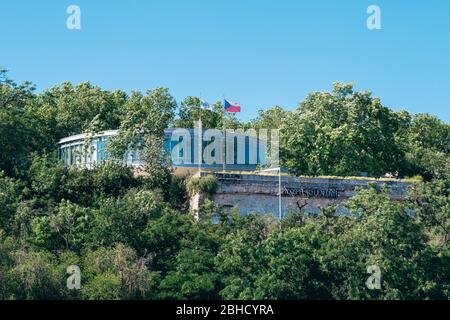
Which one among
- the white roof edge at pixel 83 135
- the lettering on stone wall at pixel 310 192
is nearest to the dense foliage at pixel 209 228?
the white roof edge at pixel 83 135

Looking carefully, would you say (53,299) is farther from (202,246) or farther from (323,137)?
(323,137)

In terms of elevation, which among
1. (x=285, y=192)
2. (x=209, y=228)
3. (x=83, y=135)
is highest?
(x=83, y=135)

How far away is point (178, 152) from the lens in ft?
194

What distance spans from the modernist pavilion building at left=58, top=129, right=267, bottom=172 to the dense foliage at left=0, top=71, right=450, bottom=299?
2.62ft

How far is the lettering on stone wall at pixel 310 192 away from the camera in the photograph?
56966 millimetres

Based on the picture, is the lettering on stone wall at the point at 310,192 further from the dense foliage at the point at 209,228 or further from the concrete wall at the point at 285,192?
the dense foliage at the point at 209,228

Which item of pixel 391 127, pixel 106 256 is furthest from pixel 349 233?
pixel 391 127

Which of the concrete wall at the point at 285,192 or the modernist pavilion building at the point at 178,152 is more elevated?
the modernist pavilion building at the point at 178,152

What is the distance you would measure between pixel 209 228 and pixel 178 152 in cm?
780

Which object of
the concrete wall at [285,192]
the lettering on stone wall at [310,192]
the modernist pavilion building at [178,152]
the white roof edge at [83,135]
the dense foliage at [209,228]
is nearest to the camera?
the dense foliage at [209,228]

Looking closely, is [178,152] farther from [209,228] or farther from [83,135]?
[209,228]

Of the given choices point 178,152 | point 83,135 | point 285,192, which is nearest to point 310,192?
point 285,192
